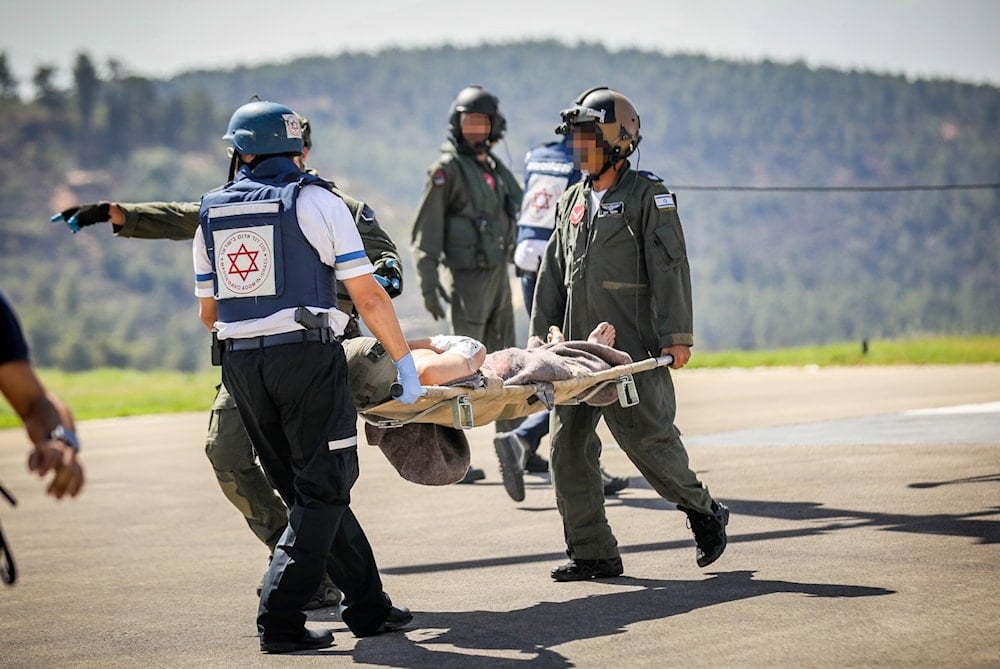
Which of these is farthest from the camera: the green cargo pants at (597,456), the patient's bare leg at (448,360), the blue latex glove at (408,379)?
the green cargo pants at (597,456)

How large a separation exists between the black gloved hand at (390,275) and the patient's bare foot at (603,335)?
38.3 inches

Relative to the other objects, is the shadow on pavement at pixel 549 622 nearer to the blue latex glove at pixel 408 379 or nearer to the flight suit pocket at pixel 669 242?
the blue latex glove at pixel 408 379

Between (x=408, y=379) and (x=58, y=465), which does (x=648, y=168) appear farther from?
(x=58, y=465)

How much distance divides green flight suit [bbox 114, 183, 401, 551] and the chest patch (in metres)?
Result: 1.04

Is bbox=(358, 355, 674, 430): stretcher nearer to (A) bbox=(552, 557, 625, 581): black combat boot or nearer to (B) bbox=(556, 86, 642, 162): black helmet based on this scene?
(A) bbox=(552, 557, 625, 581): black combat boot

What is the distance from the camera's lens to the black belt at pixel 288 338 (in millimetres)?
5844

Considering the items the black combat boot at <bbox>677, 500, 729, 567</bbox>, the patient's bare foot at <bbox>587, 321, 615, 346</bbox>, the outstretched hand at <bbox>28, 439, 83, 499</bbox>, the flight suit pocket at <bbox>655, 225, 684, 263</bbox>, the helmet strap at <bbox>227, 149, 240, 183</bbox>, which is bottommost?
the black combat boot at <bbox>677, 500, 729, 567</bbox>

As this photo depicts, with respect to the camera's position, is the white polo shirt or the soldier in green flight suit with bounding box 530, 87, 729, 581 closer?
the white polo shirt

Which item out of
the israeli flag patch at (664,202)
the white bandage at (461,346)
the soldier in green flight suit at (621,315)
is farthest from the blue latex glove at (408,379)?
the israeli flag patch at (664,202)

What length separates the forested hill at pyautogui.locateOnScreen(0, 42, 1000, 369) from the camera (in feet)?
351

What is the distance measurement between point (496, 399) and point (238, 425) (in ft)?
3.92

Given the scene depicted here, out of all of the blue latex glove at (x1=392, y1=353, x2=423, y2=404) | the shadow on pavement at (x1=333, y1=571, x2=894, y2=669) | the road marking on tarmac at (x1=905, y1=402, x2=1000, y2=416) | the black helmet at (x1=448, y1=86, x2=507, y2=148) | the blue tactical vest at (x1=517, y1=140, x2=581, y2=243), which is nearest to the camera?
the shadow on pavement at (x1=333, y1=571, x2=894, y2=669)

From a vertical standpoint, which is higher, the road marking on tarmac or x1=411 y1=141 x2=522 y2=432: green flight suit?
x1=411 y1=141 x2=522 y2=432: green flight suit

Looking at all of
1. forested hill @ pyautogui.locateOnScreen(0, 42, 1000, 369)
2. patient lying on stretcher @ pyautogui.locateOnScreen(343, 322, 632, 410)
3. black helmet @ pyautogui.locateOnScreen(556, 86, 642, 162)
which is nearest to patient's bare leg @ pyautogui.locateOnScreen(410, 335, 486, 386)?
patient lying on stretcher @ pyautogui.locateOnScreen(343, 322, 632, 410)
